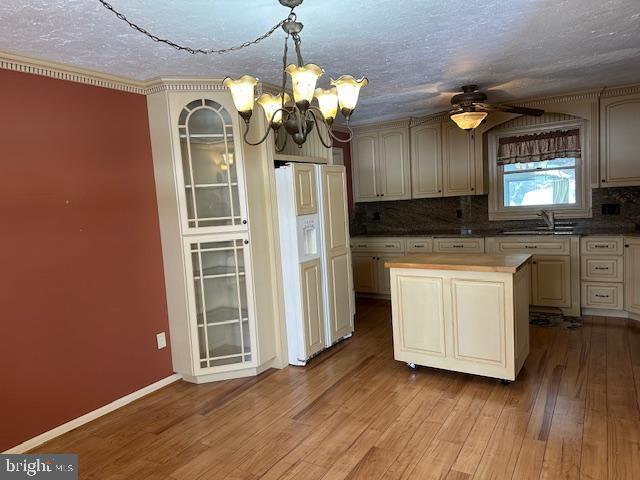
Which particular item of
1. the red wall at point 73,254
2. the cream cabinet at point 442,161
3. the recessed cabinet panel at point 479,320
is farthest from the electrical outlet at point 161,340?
the cream cabinet at point 442,161

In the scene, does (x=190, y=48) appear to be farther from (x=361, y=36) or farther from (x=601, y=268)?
(x=601, y=268)

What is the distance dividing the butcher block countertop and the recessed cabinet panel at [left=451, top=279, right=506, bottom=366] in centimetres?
12

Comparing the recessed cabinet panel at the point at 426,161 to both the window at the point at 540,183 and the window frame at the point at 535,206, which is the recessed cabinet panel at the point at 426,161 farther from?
the window at the point at 540,183

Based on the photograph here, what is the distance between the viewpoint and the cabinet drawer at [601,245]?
14.1 feet

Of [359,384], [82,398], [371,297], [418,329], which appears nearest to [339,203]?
[418,329]

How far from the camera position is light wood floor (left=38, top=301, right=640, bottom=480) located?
7.28ft

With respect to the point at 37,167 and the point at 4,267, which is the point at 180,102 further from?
the point at 4,267

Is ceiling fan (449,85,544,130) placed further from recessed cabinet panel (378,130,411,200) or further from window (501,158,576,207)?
recessed cabinet panel (378,130,411,200)

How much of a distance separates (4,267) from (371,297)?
4.20 m

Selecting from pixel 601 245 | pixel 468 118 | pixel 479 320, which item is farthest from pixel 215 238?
pixel 601 245

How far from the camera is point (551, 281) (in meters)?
4.57

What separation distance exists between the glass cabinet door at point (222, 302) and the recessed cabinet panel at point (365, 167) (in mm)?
2862

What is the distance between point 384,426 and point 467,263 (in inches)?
48.4

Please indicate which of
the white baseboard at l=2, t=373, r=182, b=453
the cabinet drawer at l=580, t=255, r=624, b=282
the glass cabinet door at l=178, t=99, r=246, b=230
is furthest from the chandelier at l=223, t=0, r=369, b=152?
the cabinet drawer at l=580, t=255, r=624, b=282
